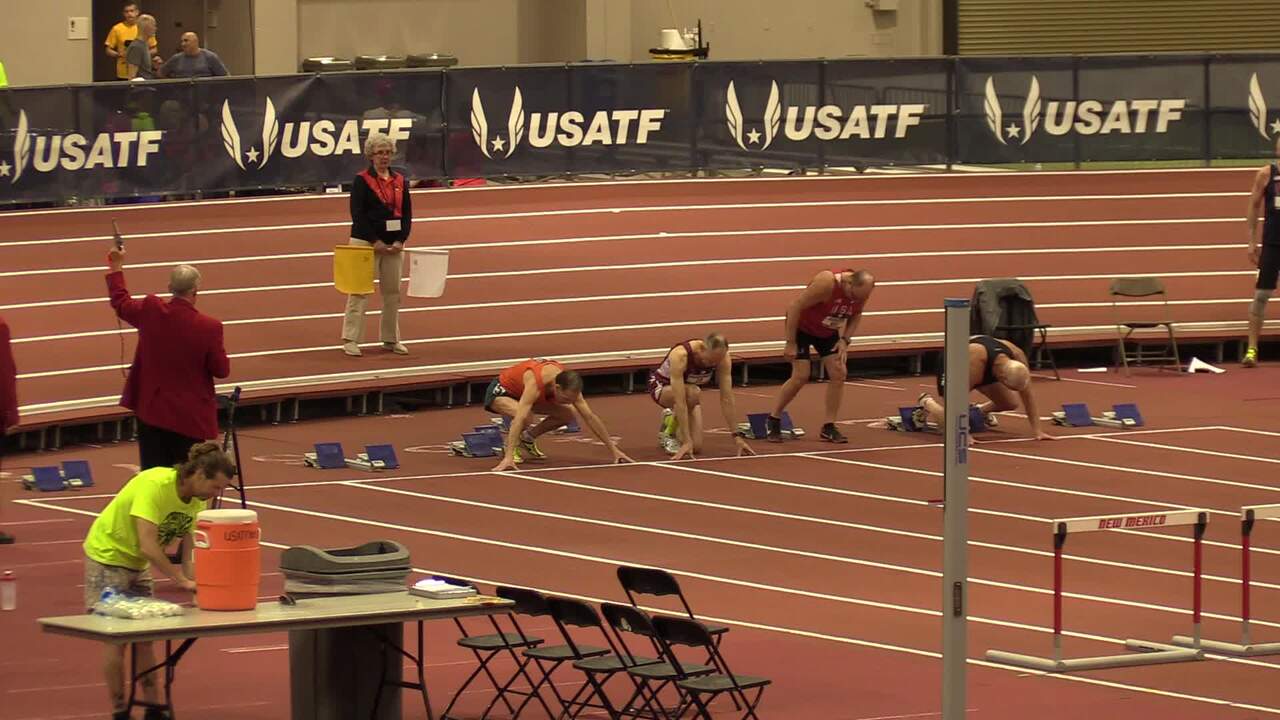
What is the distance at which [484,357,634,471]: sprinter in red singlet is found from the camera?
16.9 m

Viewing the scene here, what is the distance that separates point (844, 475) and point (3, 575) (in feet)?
21.1

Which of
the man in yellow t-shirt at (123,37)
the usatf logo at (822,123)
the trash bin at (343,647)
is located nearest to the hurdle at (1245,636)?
the trash bin at (343,647)

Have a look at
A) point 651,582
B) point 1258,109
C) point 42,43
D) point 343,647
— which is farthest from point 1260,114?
point 343,647

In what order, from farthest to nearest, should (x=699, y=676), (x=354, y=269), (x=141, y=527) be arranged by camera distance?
(x=354, y=269), (x=699, y=676), (x=141, y=527)

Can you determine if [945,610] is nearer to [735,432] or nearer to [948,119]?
[735,432]

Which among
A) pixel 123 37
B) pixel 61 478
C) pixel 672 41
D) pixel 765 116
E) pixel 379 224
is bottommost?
pixel 61 478

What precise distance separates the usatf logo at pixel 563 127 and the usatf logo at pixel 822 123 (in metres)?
1.06

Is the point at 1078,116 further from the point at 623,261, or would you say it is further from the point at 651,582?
the point at 651,582

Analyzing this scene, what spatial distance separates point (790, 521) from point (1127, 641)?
3650mm

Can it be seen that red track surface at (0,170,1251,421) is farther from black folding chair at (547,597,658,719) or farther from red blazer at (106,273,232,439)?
black folding chair at (547,597,658,719)

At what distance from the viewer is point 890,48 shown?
37.1 metres

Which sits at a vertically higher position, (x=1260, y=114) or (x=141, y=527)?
(x=1260, y=114)

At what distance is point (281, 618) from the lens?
9.53 meters

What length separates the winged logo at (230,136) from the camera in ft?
83.1
